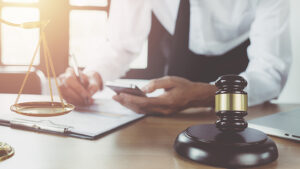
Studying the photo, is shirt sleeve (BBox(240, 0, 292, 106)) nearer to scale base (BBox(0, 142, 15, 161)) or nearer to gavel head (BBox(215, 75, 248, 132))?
gavel head (BBox(215, 75, 248, 132))

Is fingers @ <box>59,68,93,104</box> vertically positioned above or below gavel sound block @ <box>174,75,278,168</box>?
below

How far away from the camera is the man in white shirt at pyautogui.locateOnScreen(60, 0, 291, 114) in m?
1.33

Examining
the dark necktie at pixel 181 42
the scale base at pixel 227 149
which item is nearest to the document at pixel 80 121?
the scale base at pixel 227 149

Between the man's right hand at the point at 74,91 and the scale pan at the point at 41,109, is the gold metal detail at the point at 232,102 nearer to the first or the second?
the scale pan at the point at 41,109

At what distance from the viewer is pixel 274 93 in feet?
3.79

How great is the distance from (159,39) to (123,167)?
5.89ft

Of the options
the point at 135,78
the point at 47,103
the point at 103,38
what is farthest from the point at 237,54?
the point at 47,103

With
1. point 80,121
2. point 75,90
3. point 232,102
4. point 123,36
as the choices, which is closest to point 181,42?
point 123,36

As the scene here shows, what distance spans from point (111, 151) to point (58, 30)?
74.3 inches

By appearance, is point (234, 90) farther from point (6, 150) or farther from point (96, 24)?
point (96, 24)

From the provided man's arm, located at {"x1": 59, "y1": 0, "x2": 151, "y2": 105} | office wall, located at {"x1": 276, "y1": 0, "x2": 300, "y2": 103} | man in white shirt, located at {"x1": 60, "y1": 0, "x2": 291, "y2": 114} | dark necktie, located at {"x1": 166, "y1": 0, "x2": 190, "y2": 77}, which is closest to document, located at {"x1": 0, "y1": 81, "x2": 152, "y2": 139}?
man in white shirt, located at {"x1": 60, "y1": 0, "x2": 291, "y2": 114}

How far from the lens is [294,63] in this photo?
5.60 feet

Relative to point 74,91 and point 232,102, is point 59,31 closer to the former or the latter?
point 74,91

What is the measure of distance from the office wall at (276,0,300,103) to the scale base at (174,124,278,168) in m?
1.39
